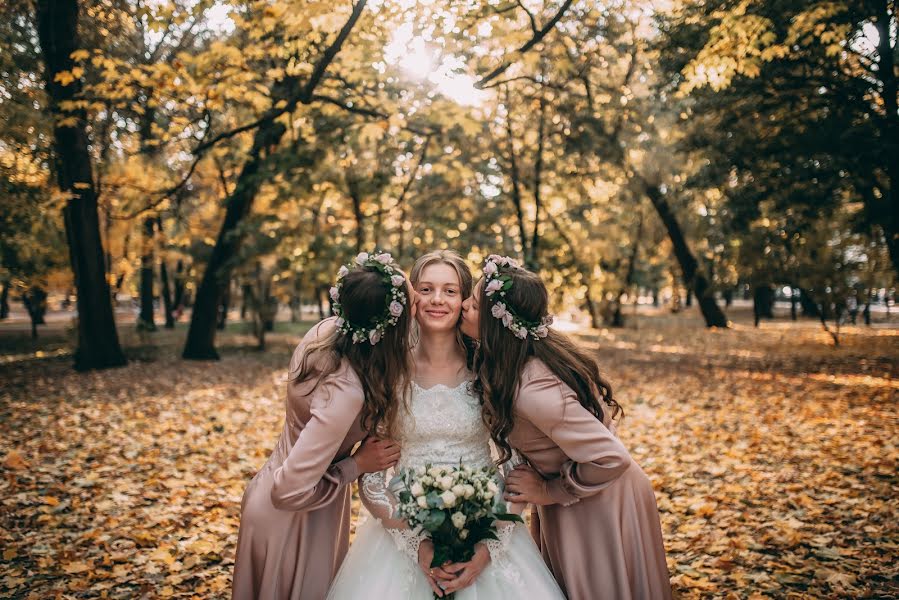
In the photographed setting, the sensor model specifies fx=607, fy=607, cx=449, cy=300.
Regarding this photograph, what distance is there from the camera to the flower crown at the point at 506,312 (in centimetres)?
298

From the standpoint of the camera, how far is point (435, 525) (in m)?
2.53

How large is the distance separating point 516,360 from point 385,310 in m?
0.69

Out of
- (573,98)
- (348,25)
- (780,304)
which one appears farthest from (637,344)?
(780,304)

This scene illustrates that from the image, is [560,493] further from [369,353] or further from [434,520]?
A: [369,353]

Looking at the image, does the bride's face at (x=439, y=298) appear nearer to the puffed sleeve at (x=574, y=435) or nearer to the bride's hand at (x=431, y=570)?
the puffed sleeve at (x=574, y=435)

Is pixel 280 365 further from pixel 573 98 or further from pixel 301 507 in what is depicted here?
pixel 301 507

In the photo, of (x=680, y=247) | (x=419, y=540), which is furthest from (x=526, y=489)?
(x=680, y=247)

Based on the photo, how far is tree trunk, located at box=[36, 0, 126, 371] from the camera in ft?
38.1

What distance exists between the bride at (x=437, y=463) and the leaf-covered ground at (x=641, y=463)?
176cm

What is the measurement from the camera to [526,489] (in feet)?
9.90

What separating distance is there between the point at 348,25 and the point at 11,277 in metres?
15.2

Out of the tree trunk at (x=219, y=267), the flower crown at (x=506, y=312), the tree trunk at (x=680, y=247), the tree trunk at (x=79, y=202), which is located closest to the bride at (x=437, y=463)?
the flower crown at (x=506, y=312)

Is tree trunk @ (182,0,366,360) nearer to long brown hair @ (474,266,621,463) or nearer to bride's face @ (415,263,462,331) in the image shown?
bride's face @ (415,263,462,331)

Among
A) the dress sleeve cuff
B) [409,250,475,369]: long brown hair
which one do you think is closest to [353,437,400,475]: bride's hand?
[409,250,475,369]: long brown hair
